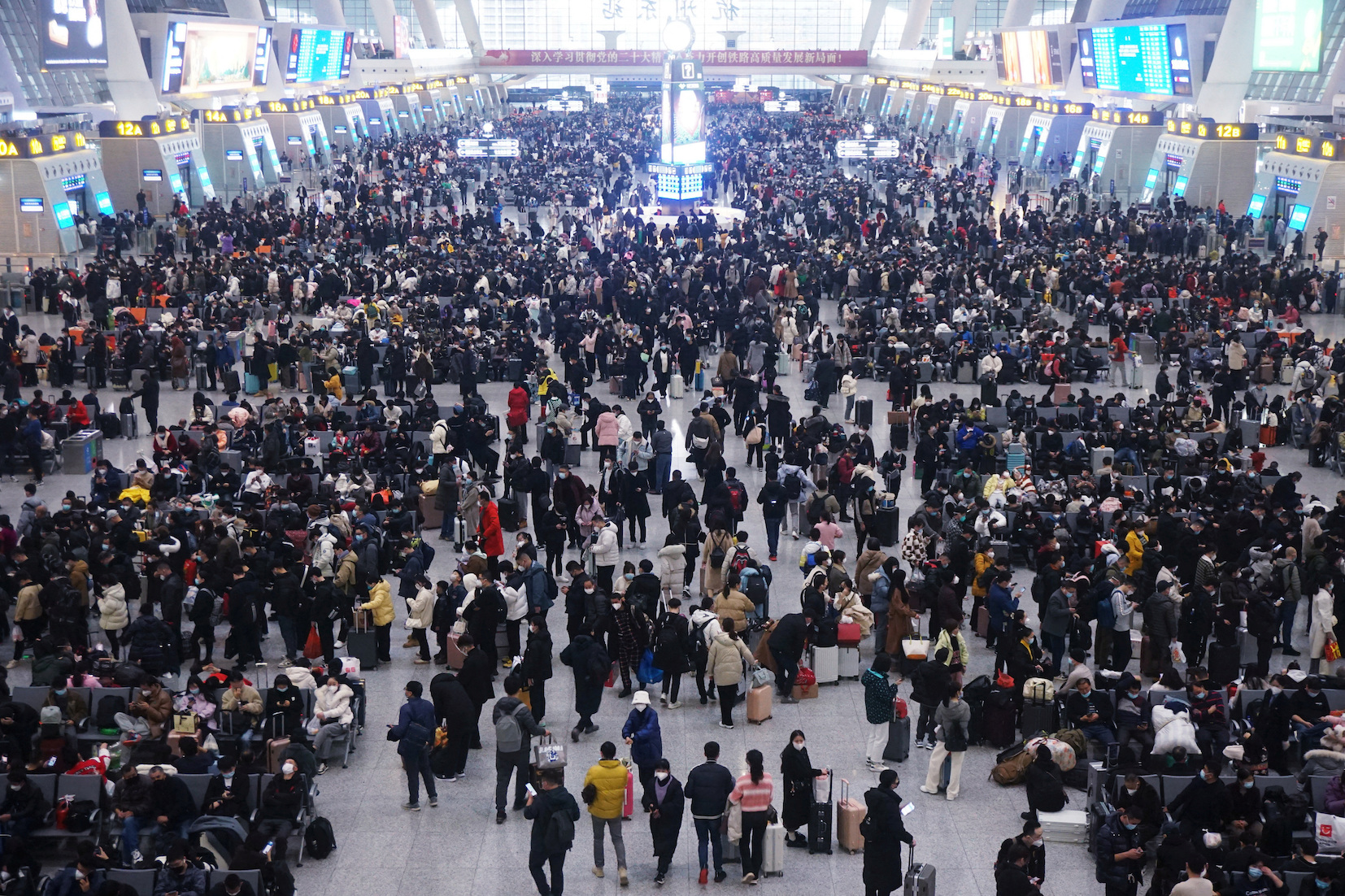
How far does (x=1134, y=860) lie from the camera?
971cm

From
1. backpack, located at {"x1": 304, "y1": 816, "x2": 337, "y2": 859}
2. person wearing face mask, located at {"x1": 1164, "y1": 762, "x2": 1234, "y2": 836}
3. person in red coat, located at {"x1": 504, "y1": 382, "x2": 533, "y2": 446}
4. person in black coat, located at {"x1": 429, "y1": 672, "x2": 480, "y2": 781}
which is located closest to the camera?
person wearing face mask, located at {"x1": 1164, "y1": 762, "x2": 1234, "y2": 836}

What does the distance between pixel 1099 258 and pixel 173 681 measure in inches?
978

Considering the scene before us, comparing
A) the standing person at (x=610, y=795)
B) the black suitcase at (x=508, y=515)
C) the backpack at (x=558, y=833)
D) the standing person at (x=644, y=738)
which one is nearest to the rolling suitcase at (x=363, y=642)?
the black suitcase at (x=508, y=515)

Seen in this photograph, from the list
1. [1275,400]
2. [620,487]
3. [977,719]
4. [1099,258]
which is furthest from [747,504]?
[1099,258]

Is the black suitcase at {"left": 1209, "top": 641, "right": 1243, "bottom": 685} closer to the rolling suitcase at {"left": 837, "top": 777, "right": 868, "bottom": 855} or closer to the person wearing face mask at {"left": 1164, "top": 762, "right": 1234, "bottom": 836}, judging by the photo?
the person wearing face mask at {"left": 1164, "top": 762, "right": 1234, "bottom": 836}

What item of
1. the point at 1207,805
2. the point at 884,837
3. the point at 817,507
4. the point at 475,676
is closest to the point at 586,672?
the point at 475,676

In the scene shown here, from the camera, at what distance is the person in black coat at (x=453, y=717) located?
11.6 m

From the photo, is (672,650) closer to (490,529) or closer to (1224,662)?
(490,529)

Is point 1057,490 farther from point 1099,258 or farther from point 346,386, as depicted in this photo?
point 1099,258

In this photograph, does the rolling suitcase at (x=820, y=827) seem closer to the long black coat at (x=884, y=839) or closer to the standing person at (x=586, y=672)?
the long black coat at (x=884, y=839)

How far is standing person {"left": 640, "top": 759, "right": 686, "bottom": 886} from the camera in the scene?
10031 mm

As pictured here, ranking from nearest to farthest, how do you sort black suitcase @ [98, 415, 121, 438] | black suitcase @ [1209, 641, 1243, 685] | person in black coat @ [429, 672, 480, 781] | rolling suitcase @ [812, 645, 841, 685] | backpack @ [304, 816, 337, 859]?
backpack @ [304, 816, 337, 859], person in black coat @ [429, 672, 480, 781], rolling suitcase @ [812, 645, 841, 685], black suitcase @ [1209, 641, 1243, 685], black suitcase @ [98, 415, 121, 438]

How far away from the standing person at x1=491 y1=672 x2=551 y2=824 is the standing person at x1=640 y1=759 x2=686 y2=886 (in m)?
1.19

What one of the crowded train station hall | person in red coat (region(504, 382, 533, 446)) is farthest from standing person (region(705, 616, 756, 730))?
person in red coat (region(504, 382, 533, 446))
